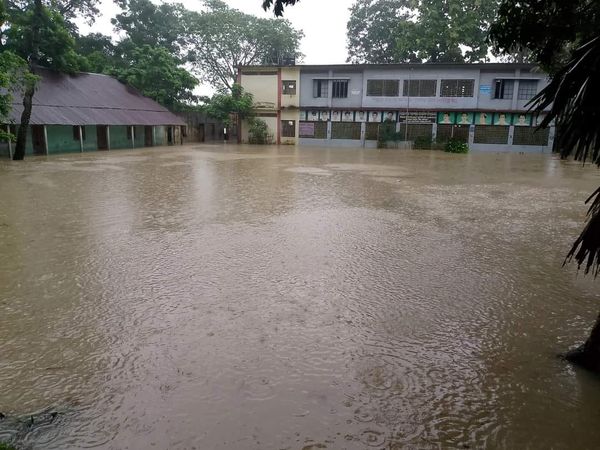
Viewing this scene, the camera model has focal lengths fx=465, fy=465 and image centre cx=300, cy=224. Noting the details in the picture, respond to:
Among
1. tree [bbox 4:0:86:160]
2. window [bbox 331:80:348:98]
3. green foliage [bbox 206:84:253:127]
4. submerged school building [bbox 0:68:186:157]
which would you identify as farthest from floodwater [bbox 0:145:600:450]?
window [bbox 331:80:348:98]

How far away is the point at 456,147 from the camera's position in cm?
3222

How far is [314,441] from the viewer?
3127 millimetres

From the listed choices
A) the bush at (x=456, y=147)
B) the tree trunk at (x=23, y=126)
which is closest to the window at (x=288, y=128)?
the bush at (x=456, y=147)

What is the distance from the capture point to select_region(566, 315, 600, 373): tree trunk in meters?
4.03

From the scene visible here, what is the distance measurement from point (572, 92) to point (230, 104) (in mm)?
34051

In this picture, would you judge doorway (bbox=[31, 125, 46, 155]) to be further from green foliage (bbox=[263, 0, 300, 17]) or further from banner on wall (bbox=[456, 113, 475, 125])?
banner on wall (bbox=[456, 113, 475, 125])

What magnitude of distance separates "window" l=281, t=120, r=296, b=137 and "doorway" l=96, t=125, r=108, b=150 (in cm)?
1409

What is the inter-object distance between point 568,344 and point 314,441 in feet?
9.56

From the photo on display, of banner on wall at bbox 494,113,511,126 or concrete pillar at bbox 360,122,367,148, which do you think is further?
concrete pillar at bbox 360,122,367,148

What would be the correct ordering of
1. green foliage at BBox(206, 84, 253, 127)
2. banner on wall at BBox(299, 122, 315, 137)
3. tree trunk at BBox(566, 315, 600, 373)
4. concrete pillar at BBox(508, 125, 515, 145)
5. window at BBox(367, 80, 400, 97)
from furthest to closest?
banner on wall at BBox(299, 122, 315, 137), green foliage at BBox(206, 84, 253, 127), window at BBox(367, 80, 400, 97), concrete pillar at BBox(508, 125, 515, 145), tree trunk at BBox(566, 315, 600, 373)

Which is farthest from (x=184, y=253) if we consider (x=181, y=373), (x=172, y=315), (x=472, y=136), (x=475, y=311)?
(x=472, y=136)

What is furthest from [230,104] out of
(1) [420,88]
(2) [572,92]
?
(2) [572,92]

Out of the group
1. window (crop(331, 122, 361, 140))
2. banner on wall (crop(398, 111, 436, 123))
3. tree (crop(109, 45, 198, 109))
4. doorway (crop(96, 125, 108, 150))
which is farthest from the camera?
window (crop(331, 122, 361, 140))

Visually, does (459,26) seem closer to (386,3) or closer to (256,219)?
(386,3)
